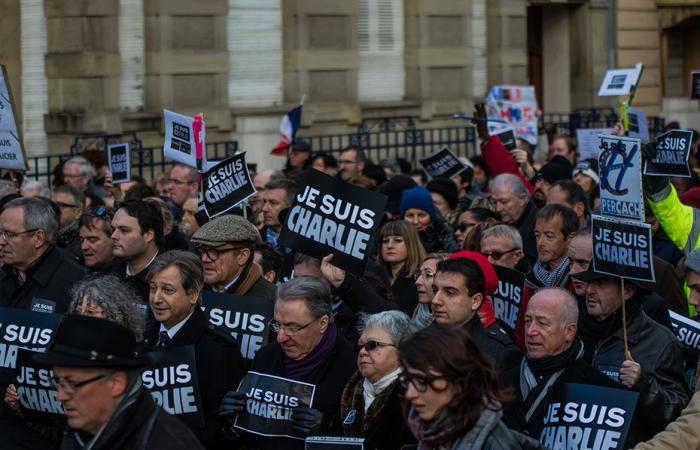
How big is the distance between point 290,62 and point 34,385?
17.8 metres

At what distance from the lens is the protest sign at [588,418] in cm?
703

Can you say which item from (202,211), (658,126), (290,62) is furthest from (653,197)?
(658,126)

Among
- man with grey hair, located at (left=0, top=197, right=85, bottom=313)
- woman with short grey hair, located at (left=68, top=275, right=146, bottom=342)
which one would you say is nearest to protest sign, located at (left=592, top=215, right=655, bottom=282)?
woman with short grey hair, located at (left=68, top=275, right=146, bottom=342)

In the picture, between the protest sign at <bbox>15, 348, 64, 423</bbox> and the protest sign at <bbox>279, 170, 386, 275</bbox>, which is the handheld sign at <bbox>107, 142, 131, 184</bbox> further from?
the protest sign at <bbox>15, 348, 64, 423</bbox>

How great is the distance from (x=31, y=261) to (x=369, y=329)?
2809 mm

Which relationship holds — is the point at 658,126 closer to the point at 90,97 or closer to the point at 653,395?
the point at 90,97

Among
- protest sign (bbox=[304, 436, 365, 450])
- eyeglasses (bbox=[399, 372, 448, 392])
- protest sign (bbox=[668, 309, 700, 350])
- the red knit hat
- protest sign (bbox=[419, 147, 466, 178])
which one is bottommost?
protest sign (bbox=[304, 436, 365, 450])

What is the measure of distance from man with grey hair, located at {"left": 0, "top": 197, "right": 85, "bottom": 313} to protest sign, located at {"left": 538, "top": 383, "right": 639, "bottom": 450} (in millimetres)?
3327

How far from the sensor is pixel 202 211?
12.8m

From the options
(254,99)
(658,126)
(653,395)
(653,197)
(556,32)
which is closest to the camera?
(653,395)

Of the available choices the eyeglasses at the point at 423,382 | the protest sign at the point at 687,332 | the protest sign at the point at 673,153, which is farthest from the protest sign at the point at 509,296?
the eyeglasses at the point at 423,382

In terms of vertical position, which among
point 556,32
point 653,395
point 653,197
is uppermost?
point 556,32

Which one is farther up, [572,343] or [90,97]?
[90,97]

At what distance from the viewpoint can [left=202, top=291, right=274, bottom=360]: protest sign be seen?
8.64 m
